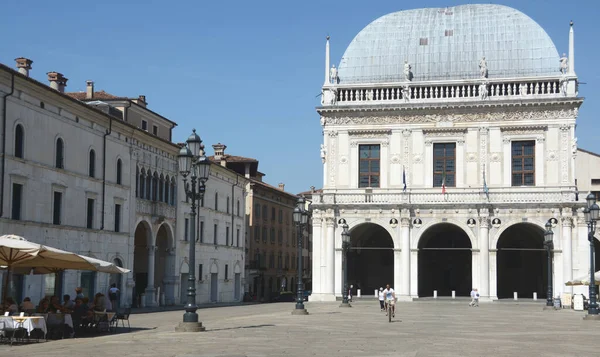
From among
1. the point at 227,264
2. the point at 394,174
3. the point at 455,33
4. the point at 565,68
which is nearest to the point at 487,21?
the point at 455,33

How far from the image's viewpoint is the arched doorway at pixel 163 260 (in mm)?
60125

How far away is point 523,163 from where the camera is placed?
6475 centimetres

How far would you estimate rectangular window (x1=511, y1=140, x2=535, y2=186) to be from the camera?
2547 inches

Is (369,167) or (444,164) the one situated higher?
(444,164)

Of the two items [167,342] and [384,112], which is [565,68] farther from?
[167,342]

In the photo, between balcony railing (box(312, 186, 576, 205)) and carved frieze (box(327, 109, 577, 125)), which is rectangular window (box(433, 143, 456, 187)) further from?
carved frieze (box(327, 109, 577, 125))

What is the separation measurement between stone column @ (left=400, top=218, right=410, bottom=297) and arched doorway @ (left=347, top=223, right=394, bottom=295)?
6.29m

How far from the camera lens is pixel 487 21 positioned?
6894cm

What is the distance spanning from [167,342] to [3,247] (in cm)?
521

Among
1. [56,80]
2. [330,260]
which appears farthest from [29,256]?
[330,260]

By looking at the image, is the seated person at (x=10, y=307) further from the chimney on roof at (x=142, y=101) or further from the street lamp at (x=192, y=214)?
the chimney on roof at (x=142, y=101)

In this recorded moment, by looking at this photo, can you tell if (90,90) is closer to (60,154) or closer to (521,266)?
(60,154)

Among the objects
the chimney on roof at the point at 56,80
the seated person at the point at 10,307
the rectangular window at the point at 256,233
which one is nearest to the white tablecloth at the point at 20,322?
the seated person at the point at 10,307

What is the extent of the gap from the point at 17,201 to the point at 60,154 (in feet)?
17.0
